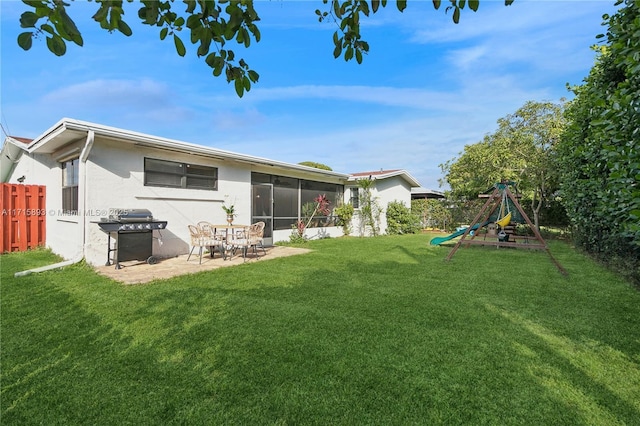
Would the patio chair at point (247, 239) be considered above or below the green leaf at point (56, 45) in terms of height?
below

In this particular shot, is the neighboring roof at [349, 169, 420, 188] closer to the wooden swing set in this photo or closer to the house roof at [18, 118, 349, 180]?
the wooden swing set

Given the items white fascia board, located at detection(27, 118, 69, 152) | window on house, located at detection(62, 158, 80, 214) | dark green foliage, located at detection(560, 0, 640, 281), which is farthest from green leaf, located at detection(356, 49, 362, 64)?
window on house, located at detection(62, 158, 80, 214)

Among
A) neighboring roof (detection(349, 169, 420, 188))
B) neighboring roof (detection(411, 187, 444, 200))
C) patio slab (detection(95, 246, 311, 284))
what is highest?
neighboring roof (detection(349, 169, 420, 188))

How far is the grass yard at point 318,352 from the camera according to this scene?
216 cm

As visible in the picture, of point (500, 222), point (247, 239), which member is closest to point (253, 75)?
point (247, 239)

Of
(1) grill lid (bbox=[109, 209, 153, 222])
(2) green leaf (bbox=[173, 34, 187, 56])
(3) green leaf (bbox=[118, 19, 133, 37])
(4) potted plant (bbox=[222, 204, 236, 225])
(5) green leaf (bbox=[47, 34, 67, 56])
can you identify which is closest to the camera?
(5) green leaf (bbox=[47, 34, 67, 56])

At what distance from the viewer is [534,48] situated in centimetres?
551

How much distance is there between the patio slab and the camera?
580 cm

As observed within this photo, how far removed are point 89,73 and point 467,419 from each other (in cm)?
858

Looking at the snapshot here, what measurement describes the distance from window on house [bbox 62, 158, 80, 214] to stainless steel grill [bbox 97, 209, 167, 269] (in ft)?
4.77

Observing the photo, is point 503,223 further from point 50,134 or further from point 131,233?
point 50,134

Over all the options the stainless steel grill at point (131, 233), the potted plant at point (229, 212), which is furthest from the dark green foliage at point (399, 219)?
the stainless steel grill at point (131, 233)

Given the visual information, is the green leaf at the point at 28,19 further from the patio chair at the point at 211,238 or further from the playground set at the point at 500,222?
the playground set at the point at 500,222

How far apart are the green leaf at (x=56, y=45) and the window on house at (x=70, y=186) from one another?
771 cm
